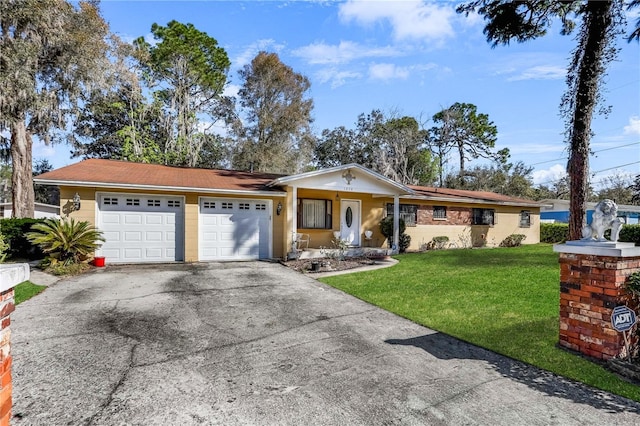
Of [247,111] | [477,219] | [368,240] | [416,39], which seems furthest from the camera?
[247,111]

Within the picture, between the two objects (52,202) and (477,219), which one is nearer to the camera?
(477,219)

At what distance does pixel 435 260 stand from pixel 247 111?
22.2m

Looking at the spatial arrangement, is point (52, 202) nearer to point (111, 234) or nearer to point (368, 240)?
point (111, 234)

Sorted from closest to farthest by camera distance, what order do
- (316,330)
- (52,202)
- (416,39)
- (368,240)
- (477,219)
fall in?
(316,330), (416,39), (368,240), (477,219), (52,202)

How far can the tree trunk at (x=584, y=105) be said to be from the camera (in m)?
9.64

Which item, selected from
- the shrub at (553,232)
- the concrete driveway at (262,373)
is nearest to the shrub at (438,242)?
the shrub at (553,232)

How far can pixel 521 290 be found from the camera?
7.47 m

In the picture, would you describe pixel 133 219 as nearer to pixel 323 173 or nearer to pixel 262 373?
pixel 323 173

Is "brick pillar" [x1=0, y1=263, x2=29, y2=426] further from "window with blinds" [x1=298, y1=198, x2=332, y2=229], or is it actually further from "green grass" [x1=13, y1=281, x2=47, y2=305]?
"window with blinds" [x1=298, y1=198, x2=332, y2=229]

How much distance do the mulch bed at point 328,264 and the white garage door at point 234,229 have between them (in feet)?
4.63

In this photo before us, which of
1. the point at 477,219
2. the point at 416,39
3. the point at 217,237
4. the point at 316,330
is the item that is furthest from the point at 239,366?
the point at 477,219

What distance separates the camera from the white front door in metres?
14.2

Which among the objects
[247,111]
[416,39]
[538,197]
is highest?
[247,111]

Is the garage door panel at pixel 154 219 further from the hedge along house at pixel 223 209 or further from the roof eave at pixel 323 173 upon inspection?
the roof eave at pixel 323 173
